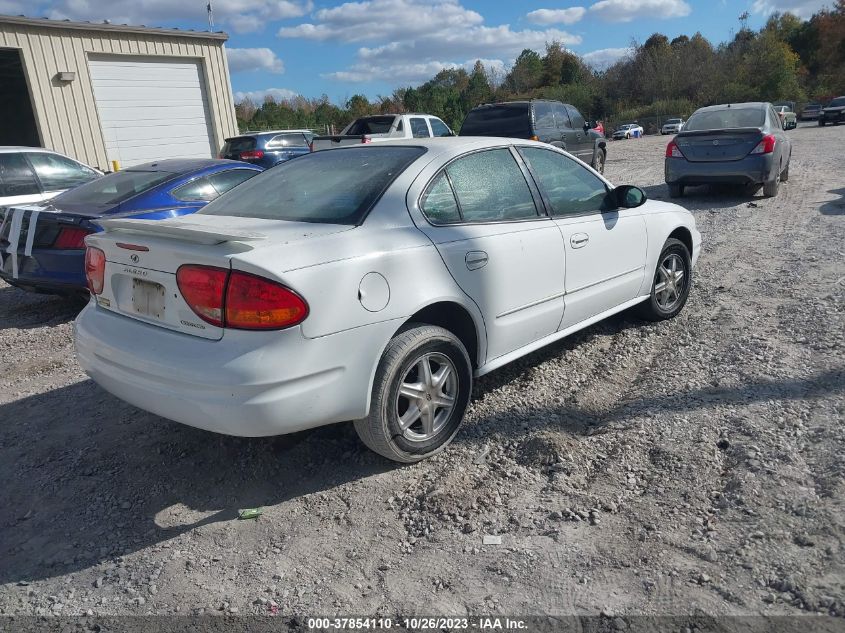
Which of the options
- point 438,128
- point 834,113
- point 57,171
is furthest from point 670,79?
point 57,171

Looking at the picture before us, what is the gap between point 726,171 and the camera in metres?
10.4

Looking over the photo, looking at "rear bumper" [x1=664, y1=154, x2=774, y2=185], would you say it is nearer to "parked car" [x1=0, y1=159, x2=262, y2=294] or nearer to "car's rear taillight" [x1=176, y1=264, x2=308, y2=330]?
"parked car" [x1=0, y1=159, x2=262, y2=294]

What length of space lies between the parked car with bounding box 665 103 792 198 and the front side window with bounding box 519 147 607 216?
6.91 m

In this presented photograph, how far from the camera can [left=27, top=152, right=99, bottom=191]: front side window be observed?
8555mm

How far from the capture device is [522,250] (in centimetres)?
371

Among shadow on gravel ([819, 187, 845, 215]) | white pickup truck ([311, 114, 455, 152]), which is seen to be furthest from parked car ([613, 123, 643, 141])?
shadow on gravel ([819, 187, 845, 215])

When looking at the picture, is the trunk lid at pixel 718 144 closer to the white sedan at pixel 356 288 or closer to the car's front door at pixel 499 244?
the white sedan at pixel 356 288

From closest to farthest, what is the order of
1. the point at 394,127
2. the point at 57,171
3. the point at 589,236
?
the point at 589,236, the point at 57,171, the point at 394,127

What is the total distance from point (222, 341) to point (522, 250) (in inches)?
70.1

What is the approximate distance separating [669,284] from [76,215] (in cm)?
515

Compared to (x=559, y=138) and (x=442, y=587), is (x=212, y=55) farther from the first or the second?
(x=442, y=587)

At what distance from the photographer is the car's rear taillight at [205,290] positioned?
2.74 metres

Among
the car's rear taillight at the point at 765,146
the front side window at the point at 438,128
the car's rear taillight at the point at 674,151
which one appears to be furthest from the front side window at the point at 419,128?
the car's rear taillight at the point at 765,146

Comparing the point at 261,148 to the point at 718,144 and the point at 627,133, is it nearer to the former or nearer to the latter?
the point at 718,144
